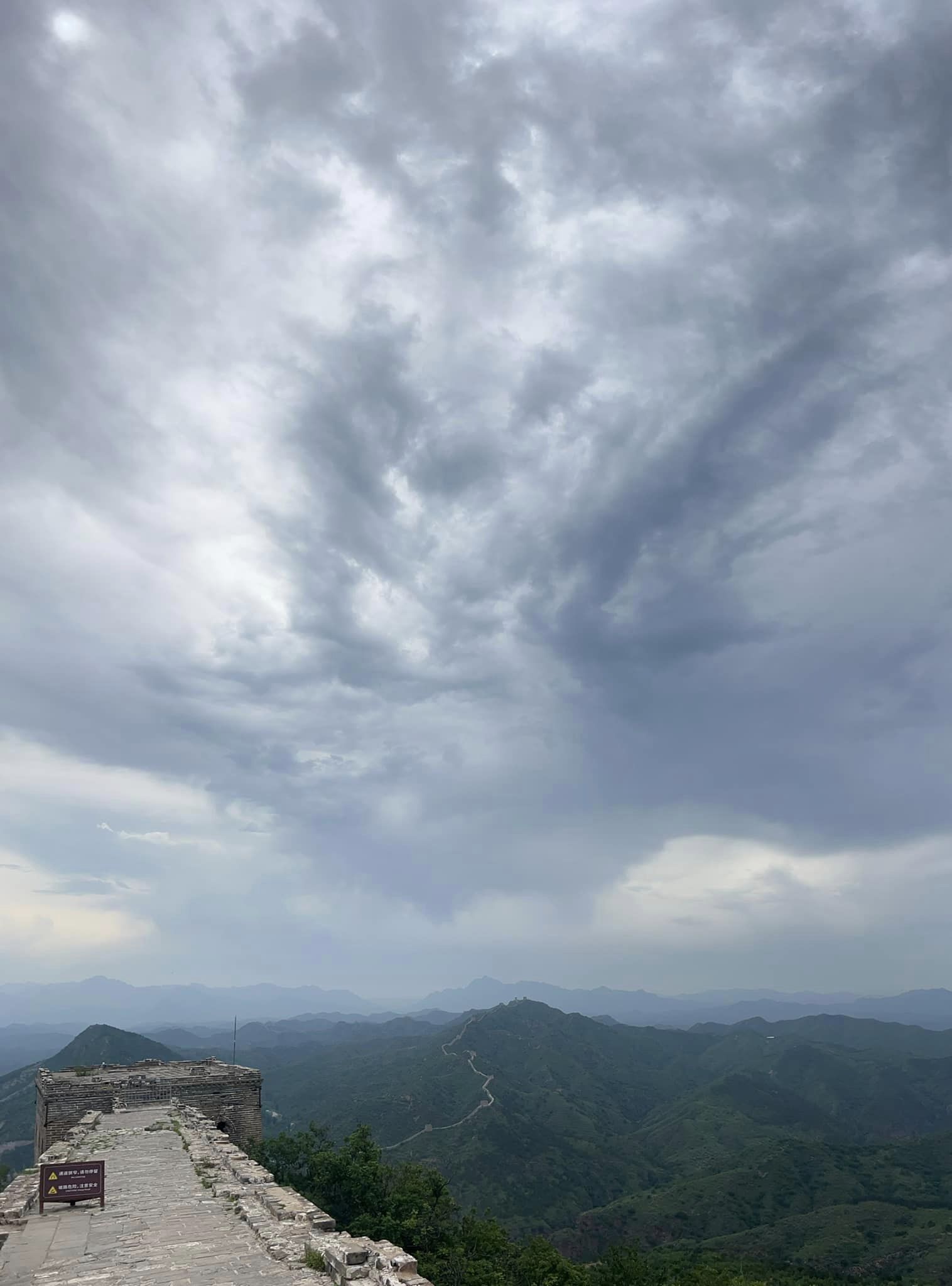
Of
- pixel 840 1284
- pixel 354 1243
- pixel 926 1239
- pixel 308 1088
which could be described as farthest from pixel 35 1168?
pixel 308 1088

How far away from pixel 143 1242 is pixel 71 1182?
187 inches

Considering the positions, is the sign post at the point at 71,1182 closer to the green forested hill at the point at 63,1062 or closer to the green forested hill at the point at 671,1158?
the green forested hill at the point at 671,1158

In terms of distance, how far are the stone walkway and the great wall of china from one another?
0.04 meters

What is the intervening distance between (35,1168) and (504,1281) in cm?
1806

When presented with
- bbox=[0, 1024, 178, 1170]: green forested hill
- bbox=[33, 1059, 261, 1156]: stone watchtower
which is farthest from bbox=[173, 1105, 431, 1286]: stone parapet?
bbox=[0, 1024, 178, 1170]: green forested hill

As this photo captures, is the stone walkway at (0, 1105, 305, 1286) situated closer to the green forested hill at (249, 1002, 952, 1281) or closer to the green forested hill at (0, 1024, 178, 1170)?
the green forested hill at (249, 1002, 952, 1281)

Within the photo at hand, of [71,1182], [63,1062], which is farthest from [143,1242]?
[63,1062]

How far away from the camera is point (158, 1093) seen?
42250mm

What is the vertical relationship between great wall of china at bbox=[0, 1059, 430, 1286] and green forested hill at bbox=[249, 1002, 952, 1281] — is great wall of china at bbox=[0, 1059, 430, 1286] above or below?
above

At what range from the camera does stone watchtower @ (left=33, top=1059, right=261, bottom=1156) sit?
39688mm

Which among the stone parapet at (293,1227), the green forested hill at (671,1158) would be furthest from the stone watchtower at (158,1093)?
the green forested hill at (671,1158)

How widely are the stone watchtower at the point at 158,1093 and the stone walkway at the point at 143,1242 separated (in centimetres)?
1856

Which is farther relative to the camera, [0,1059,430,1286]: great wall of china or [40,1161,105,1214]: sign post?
[40,1161,105,1214]: sign post

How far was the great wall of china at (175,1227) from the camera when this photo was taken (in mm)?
14195
